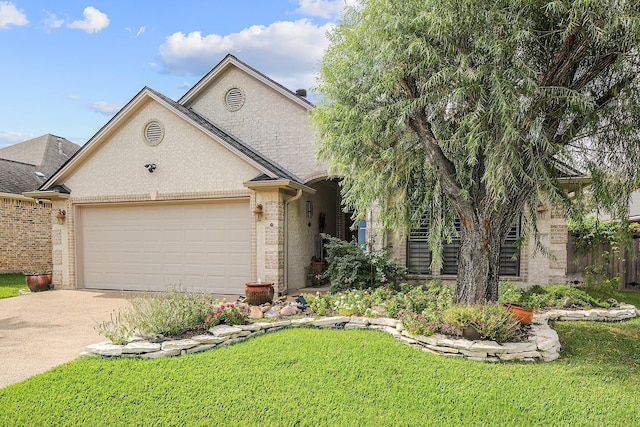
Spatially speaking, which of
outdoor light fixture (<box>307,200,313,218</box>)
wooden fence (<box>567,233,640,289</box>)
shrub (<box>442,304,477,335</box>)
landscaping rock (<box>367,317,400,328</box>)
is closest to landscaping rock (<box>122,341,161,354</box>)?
landscaping rock (<box>367,317,400,328</box>)

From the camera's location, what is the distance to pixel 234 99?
1160cm

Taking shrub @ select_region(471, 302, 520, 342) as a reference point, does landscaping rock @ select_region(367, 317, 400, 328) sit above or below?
below

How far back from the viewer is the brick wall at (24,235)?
14.1 m

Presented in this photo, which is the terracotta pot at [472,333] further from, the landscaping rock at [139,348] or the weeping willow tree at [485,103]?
the landscaping rock at [139,348]

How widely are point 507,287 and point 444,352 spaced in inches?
160

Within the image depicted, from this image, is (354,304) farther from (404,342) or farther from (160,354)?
(160,354)

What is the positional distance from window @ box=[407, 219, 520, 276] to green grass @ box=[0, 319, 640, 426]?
168 inches

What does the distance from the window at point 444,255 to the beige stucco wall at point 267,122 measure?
3348 millimetres

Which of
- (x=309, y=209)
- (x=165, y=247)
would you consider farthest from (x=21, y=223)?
(x=309, y=209)

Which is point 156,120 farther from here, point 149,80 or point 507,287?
point 507,287

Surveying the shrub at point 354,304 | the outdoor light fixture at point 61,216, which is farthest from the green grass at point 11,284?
the shrub at point 354,304

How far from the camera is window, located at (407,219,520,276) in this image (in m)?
9.48

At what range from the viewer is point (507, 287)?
27.0 ft

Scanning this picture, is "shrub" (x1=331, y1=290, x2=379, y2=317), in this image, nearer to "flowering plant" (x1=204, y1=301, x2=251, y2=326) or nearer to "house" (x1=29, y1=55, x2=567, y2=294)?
"flowering plant" (x1=204, y1=301, x2=251, y2=326)
